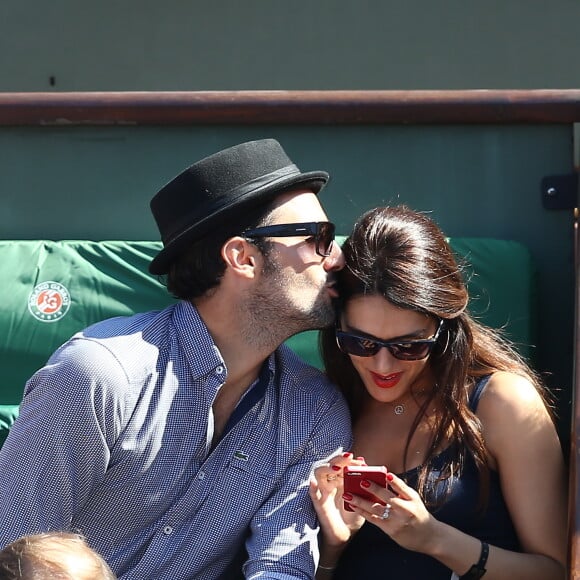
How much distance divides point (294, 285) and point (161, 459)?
50 centimetres

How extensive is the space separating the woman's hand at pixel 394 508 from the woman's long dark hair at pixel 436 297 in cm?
20

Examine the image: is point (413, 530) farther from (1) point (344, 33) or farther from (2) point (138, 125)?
(1) point (344, 33)

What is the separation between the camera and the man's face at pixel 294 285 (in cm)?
236

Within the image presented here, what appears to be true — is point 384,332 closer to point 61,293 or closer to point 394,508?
point 394,508

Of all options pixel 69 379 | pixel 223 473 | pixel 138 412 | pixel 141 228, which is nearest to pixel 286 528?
pixel 223 473

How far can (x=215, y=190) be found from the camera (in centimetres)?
235

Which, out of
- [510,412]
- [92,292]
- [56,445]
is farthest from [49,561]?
[92,292]

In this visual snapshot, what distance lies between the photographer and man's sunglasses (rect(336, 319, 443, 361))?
231 centimetres

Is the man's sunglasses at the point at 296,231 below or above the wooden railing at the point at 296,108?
below

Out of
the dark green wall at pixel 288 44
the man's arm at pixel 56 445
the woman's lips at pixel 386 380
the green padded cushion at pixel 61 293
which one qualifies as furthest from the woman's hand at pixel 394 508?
the dark green wall at pixel 288 44

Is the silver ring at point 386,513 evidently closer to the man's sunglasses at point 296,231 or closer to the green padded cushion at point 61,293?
the man's sunglasses at point 296,231

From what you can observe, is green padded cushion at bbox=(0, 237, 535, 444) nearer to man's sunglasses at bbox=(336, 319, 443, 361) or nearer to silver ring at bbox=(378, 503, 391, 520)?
man's sunglasses at bbox=(336, 319, 443, 361)

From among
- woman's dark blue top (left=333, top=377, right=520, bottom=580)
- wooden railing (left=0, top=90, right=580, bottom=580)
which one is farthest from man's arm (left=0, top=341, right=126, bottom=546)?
wooden railing (left=0, top=90, right=580, bottom=580)

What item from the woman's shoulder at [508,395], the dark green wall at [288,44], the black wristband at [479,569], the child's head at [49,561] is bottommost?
the black wristband at [479,569]
